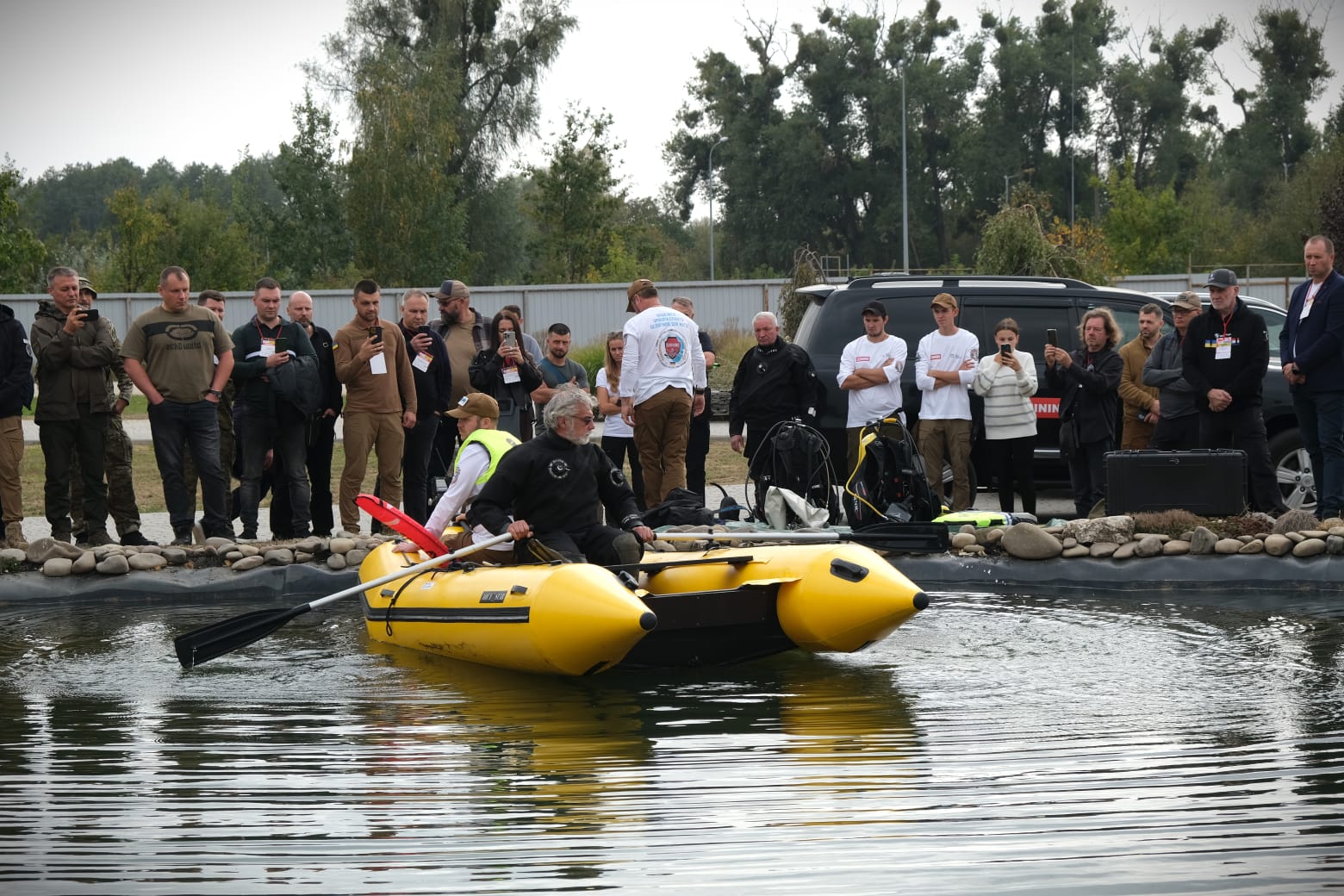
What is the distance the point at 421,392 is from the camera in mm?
12211

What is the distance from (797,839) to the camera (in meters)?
4.93

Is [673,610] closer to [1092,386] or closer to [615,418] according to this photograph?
[615,418]

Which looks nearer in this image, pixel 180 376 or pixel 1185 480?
pixel 1185 480

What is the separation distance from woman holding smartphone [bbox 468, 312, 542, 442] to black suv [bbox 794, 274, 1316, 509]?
96.7 inches

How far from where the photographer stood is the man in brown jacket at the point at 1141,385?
1222 centimetres

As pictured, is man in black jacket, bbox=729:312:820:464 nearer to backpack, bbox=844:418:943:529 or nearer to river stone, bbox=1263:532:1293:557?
backpack, bbox=844:418:943:529

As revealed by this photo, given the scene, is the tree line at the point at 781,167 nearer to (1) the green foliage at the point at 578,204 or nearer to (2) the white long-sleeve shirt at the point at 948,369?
(1) the green foliage at the point at 578,204

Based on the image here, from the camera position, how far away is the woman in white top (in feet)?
41.8

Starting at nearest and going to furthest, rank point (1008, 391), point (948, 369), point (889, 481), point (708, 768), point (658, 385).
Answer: point (708, 768) < point (889, 481) < point (1008, 391) < point (658, 385) < point (948, 369)

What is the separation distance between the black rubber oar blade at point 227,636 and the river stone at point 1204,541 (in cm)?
588

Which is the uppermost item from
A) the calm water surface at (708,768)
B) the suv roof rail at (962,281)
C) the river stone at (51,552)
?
the suv roof rail at (962,281)

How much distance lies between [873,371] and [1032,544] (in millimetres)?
2111

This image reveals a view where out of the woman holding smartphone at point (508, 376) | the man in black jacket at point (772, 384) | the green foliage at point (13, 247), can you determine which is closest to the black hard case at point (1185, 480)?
the man in black jacket at point (772, 384)

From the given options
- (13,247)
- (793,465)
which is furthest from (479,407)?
(13,247)
